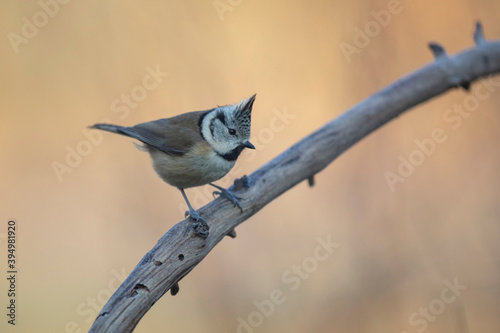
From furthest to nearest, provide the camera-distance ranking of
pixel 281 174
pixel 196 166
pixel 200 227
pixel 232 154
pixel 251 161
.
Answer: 1. pixel 251 161
2. pixel 232 154
3. pixel 196 166
4. pixel 281 174
5. pixel 200 227

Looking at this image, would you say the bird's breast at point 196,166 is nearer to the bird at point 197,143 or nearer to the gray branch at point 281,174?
the bird at point 197,143

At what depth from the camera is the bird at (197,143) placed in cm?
283

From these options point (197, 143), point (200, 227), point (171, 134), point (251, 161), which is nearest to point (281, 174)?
point (200, 227)

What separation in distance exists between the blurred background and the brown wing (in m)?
1.07

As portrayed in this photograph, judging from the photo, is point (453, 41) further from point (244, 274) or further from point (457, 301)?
point (244, 274)

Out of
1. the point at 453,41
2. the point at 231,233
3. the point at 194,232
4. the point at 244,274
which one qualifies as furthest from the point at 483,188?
the point at 194,232

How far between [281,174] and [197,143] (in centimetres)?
66

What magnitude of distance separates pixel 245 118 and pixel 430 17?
7.50 ft

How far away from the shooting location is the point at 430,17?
13.6 ft

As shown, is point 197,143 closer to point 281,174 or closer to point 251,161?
point 281,174

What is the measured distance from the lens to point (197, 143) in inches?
114

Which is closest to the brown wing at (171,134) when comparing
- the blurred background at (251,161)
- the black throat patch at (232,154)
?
the black throat patch at (232,154)

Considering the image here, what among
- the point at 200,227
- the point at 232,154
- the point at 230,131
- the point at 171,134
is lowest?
the point at 200,227

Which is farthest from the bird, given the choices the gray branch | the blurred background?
the blurred background
